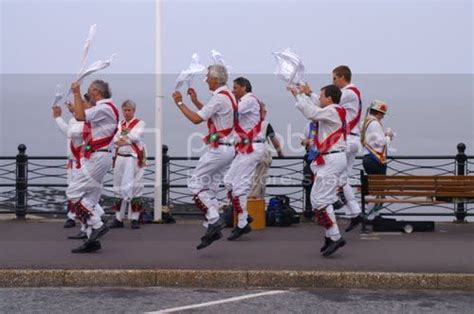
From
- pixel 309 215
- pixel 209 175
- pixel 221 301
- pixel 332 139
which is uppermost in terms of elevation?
pixel 332 139

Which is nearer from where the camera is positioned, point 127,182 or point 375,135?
point 375,135

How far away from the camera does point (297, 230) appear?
11930 mm

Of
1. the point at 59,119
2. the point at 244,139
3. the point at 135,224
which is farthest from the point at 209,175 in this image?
the point at 135,224

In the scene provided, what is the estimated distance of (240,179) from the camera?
10586 millimetres

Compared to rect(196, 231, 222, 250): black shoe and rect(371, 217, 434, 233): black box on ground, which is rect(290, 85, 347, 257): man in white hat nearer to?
rect(196, 231, 222, 250): black shoe

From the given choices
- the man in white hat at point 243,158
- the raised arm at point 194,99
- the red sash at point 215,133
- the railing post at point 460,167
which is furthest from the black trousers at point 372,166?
the raised arm at point 194,99

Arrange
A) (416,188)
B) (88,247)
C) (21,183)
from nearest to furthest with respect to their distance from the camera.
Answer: (88,247)
(416,188)
(21,183)

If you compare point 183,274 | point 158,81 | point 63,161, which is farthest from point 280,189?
point 183,274

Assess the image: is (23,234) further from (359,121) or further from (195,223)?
(359,121)

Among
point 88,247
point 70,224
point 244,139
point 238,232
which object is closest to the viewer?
point 88,247

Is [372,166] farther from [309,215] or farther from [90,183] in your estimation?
[90,183]

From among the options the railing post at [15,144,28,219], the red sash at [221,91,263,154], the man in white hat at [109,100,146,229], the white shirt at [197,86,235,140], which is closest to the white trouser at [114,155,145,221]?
the man in white hat at [109,100,146,229]

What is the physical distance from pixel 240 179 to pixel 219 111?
1188 millimetres

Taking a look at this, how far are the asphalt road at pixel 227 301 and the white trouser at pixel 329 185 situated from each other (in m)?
1.36
